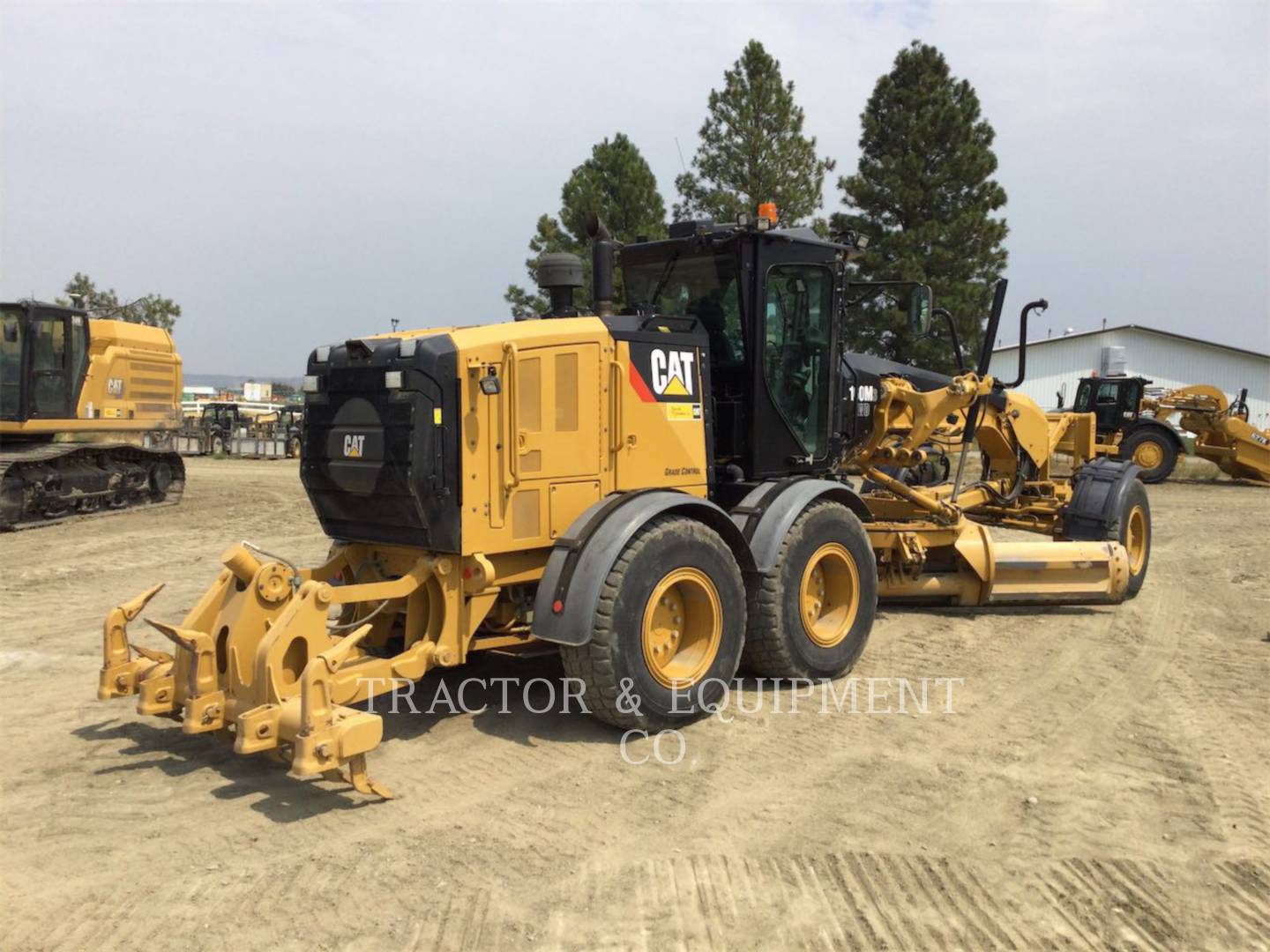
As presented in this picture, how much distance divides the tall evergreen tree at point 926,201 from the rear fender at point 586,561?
2047cm

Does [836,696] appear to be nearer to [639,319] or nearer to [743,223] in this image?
[639,319]

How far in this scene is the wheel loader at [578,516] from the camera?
16.4 feet

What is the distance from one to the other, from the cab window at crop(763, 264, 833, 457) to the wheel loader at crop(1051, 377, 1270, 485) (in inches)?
681

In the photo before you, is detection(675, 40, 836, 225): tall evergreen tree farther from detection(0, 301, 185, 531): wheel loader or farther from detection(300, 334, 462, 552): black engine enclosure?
detection(300, 334, 462, 552): black engine enclosure

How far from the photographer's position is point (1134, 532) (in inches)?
391

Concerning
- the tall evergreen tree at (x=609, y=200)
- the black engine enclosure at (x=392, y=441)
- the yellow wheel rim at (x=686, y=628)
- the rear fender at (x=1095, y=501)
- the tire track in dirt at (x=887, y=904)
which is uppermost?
the tall evergreen tree at (x=609, y=200)

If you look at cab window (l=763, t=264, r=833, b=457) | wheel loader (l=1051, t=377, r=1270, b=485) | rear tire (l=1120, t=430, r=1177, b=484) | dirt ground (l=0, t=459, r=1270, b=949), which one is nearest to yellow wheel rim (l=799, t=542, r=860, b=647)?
dirt ground (l=0, t=459, r=1270, b=949)

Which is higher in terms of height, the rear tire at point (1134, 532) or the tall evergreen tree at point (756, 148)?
the tall evergreen tree at point (756, 148)

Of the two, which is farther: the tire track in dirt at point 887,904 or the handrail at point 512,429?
the handrail at point 512,429

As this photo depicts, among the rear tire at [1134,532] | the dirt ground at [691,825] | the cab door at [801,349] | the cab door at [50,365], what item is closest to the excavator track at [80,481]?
the cab door at [50,365]

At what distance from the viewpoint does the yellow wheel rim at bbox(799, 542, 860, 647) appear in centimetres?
668

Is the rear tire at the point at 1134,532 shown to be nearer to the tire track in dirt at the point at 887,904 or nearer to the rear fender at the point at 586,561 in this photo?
the rear fender at the point at 586,561

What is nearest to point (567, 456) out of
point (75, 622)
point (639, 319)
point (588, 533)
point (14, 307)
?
point (588, 533)

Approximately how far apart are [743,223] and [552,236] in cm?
1879
